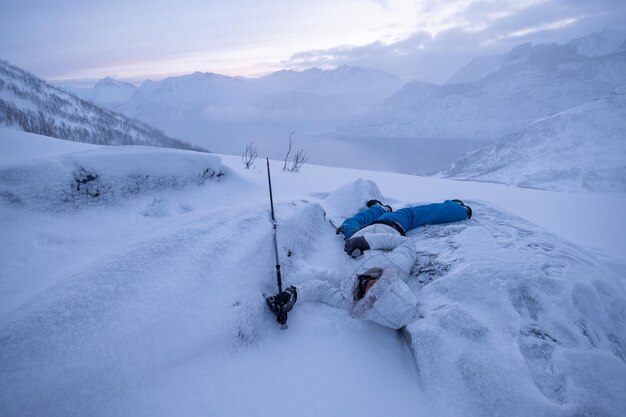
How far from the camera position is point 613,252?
5441 mm

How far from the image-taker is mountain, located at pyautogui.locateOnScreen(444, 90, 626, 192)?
6128cm

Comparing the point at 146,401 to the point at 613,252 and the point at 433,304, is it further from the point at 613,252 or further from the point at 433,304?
the point at 613,252

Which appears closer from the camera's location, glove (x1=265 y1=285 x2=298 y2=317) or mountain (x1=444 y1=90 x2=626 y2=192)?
glove (x1=265 y1=285 x2=298 y2=317)

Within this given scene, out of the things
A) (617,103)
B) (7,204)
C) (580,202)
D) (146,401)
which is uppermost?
(617,103)

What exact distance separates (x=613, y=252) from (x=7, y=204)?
956 centimetres

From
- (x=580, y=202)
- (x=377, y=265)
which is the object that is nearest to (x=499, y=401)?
(x=377, y=265)

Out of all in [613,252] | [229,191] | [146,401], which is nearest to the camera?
[146,401]

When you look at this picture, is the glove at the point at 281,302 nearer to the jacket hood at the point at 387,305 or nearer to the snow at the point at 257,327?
the snow at the point at 257,327

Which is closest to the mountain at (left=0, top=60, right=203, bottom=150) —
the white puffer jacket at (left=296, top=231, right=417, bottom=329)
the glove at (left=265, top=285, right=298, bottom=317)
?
the white puffer jacket at (left=296, top=231, right=417, bottom=329)

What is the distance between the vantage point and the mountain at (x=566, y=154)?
61281 mm

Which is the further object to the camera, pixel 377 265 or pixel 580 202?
pixel 580 202

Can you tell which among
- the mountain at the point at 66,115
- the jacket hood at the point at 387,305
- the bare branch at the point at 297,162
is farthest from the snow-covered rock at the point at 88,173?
the mountain at the point at 66,115

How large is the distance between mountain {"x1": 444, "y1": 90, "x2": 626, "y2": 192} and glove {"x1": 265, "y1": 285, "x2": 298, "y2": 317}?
2998 inches

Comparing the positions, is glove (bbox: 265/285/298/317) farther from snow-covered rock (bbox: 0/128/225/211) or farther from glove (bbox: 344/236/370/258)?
snow-covered rock (bbox: 0/128/225/211)
